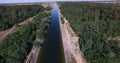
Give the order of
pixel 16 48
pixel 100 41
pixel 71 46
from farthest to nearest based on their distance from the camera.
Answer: pixel 71 46
pixel 100 41
pixel 16 48

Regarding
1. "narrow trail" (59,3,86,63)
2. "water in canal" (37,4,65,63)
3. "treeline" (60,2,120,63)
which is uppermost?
"treeline" (60,2,120,63)

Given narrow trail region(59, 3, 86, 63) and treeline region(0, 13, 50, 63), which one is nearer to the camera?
treeline region(0, 13, 50, 63)

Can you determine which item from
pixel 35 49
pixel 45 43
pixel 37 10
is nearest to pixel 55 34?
pixel 45 43

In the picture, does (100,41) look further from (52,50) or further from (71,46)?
(52,50)

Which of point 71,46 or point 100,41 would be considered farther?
point 71,46

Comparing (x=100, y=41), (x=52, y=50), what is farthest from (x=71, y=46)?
(x=100, y=41)

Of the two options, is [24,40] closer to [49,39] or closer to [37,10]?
[49,39]

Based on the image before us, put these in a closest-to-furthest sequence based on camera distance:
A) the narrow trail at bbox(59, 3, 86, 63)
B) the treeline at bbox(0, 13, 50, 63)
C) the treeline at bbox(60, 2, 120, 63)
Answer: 1. the treeline at bbox(0, 13, 50, 63)
2. the treeline at bbox(60, 2, 120, 63)
3. the narrow trail at bbox(59, 3, 86, 63)

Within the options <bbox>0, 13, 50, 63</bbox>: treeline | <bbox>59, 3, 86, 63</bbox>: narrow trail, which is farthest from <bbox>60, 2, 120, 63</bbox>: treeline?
<bbox>0, 13, 50, 63</bbox>: treeline

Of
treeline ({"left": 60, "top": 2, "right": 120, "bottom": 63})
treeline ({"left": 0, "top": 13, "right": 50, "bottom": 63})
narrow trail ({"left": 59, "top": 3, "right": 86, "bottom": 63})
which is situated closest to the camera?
treeline ({"left": 0, "top": 13, "right": 50, "bottom": 63})

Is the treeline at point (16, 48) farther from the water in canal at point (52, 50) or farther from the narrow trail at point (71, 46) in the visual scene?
the narrow trail at point (71, 46)

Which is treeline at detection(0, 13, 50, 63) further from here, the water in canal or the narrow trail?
the narrow trail
